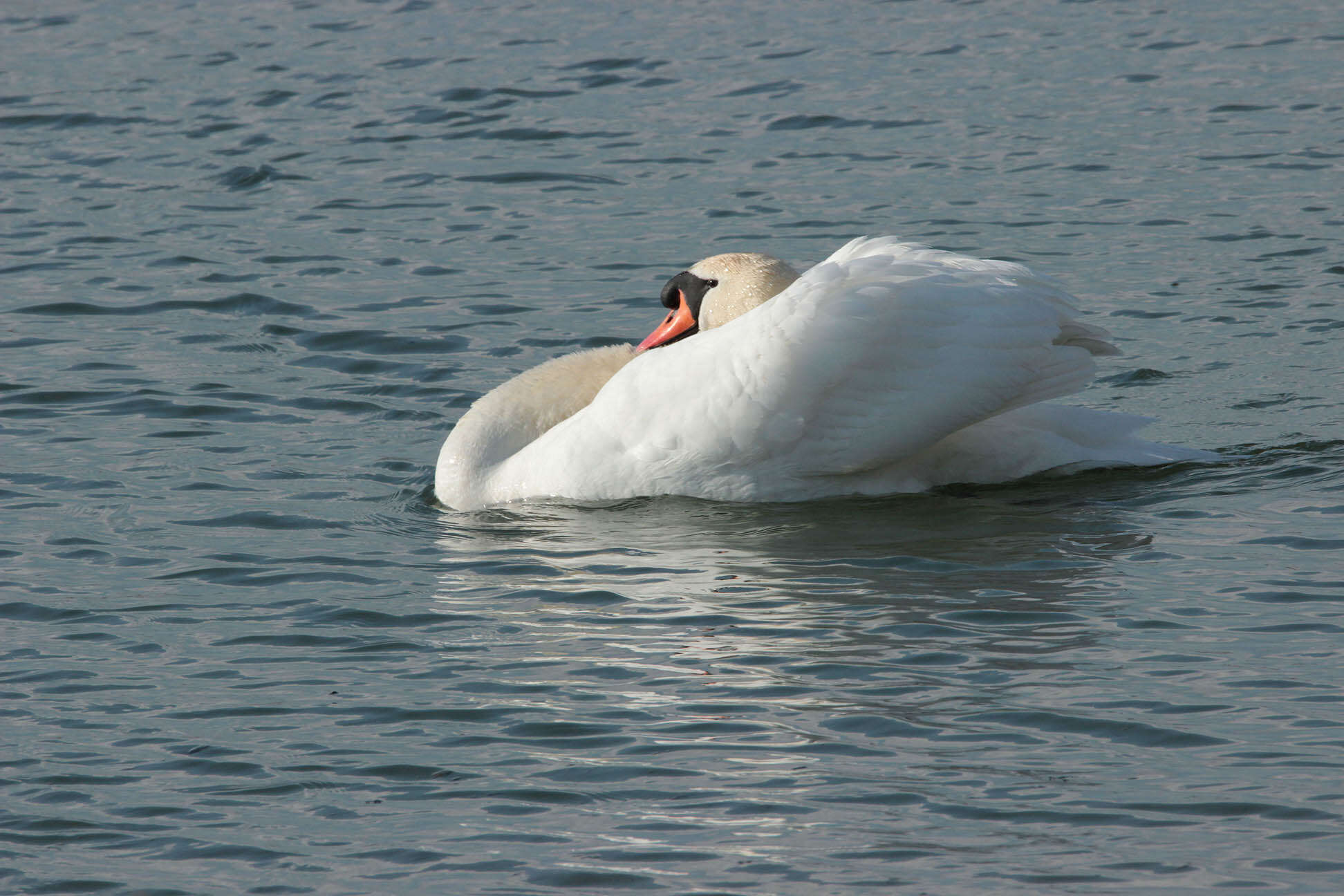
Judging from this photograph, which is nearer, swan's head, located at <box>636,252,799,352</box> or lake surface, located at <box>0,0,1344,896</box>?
lake surface, located at <box>0,0,1344,896</box>

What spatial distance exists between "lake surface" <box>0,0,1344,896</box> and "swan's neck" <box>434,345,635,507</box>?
32 cm

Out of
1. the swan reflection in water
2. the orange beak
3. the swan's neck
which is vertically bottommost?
the swan reflection in water

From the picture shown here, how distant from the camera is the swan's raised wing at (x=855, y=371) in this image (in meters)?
8.53

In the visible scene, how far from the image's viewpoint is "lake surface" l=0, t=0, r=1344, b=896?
5.73 m

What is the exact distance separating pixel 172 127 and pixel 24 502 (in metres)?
9.26

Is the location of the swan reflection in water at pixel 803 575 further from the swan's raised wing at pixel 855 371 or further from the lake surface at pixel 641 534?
the swan's raised wing at pixel 855 371

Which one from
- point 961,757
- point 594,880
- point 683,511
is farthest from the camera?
point 683,511

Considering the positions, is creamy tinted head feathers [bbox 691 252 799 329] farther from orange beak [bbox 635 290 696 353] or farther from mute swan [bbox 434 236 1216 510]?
mute swan [bbox 434 236 1216 510]

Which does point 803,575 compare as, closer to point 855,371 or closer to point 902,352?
point 855,371

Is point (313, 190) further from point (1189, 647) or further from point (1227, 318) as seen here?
point (1189, 647)

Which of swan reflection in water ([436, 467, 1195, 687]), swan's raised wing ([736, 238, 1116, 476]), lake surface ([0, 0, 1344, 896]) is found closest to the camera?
lake surface ([0, 0, 1344, 896])

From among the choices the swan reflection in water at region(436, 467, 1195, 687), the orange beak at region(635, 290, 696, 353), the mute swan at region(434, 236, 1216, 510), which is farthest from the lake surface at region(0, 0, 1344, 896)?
the orange beak at region(635, 290, 696, 353)

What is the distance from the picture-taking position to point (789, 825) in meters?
5.62

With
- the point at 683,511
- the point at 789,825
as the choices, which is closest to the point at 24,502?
the point at 683,511
